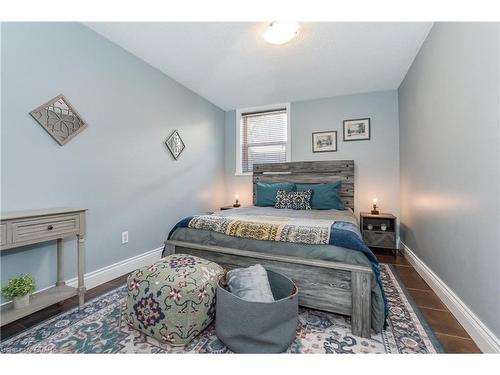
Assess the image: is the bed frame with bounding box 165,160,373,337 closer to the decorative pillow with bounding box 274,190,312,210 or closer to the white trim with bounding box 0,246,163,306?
the white trim with bounding box 0,246,163,306

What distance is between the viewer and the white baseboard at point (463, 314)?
1216 millimetres

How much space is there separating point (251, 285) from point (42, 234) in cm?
144

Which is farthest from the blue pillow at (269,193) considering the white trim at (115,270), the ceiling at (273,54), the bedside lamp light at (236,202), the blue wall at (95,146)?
the white trim at (115,270)

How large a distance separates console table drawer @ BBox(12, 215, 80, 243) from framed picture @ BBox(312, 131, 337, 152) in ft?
11.0

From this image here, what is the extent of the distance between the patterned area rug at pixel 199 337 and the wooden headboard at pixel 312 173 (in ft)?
6.67

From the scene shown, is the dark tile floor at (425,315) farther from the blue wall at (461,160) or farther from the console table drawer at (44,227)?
the console table drawer at (44,227)

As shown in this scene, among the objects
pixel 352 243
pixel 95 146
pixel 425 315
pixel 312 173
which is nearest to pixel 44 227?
pixel 95 146

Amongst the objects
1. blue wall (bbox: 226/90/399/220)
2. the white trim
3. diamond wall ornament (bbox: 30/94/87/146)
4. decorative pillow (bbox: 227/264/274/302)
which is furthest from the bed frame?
blue wall (bbox: 226/90/399/220)

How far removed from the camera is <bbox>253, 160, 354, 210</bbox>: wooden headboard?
3.46 metres

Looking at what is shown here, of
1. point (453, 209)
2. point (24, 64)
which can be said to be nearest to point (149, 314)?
point (24, 64)

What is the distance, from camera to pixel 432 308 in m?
1.72

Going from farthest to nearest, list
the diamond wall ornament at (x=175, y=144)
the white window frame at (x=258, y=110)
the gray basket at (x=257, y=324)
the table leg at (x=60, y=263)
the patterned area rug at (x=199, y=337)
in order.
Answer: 1. the white window frame at (x=258, y=110)
2. the diamond wall ornament at (x=175, y=144)
3. the table leg at (x=60, y=263)
4. the patterned area rug at (x=199, y=337)
5. the gray basket at (x=257, y=324)

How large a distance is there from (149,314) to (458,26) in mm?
2814
